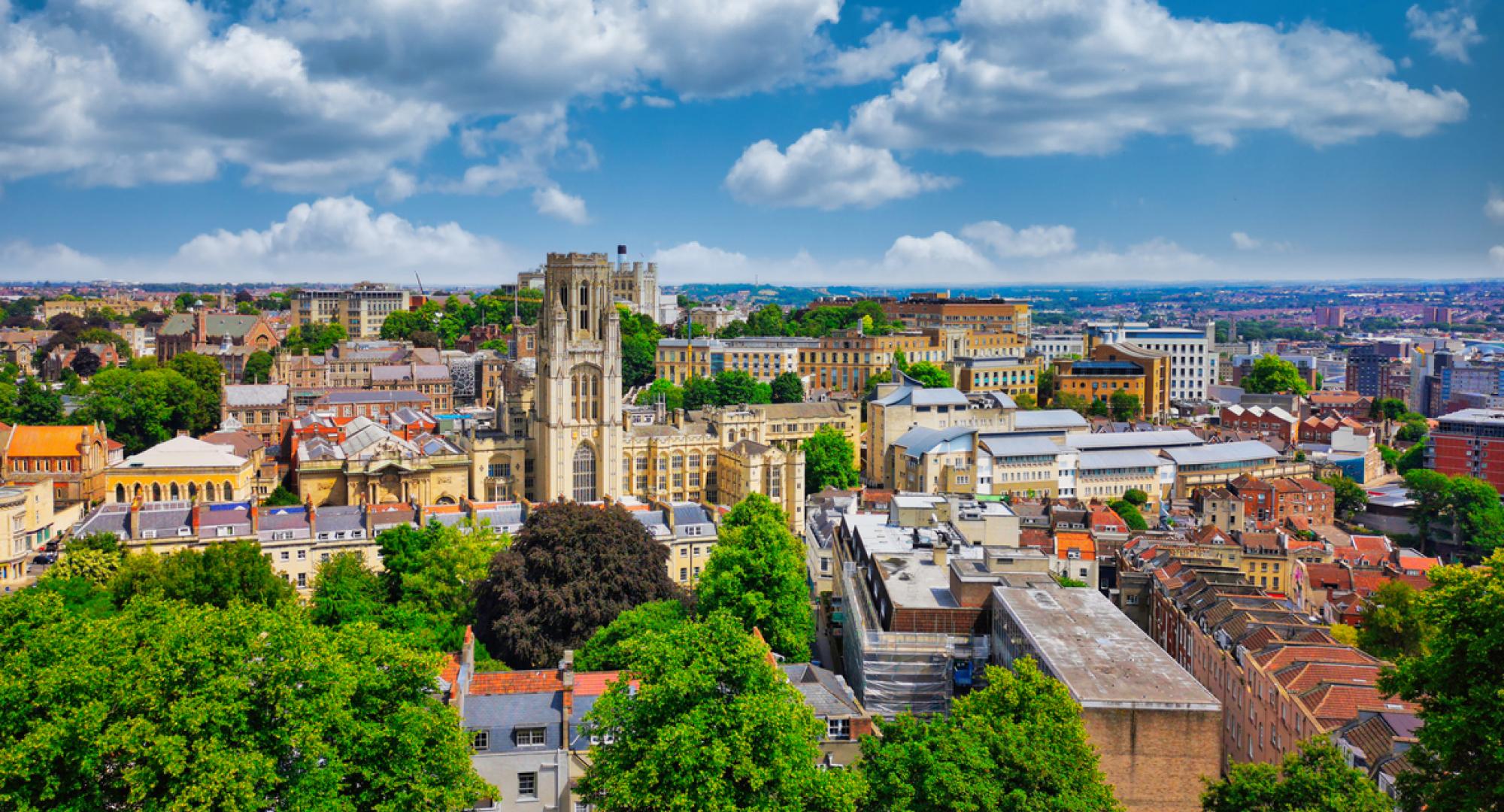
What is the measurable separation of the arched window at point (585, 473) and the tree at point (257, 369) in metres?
52.1

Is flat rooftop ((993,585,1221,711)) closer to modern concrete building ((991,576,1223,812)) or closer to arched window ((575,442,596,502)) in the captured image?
modern concrete building ((991,576,1223,812))

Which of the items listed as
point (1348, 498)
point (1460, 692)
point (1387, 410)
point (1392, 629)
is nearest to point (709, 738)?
point (1460, 692)

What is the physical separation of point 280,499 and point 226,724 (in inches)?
1910

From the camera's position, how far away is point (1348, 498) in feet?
298

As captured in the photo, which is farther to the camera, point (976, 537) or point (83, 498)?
point (83, 498)

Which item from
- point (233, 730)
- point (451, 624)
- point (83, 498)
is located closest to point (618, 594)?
point (451, 624)

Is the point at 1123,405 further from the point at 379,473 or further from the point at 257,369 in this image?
the point at 257,369

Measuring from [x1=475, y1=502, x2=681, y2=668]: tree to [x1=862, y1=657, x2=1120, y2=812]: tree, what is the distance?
60.2 feet

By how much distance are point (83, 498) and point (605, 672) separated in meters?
44.3

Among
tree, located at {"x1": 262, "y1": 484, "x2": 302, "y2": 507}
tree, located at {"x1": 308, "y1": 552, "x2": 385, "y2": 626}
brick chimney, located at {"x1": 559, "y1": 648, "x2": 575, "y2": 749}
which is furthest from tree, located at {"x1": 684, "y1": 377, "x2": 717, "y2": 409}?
brick chimney, located at {"x1": 559, "y1": 648, "x2": 575, "y2": 749}

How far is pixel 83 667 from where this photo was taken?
24.6 m

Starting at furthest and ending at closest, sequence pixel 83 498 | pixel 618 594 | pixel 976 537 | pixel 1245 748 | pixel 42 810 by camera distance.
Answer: pixel 83 498
pixel 976 537
pixel 618 594
pixel 1245 748
pixel 42 810

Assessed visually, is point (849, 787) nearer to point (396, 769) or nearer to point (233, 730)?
point (396, 769)

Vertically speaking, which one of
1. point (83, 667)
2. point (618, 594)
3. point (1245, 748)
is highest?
point (83, 667)
